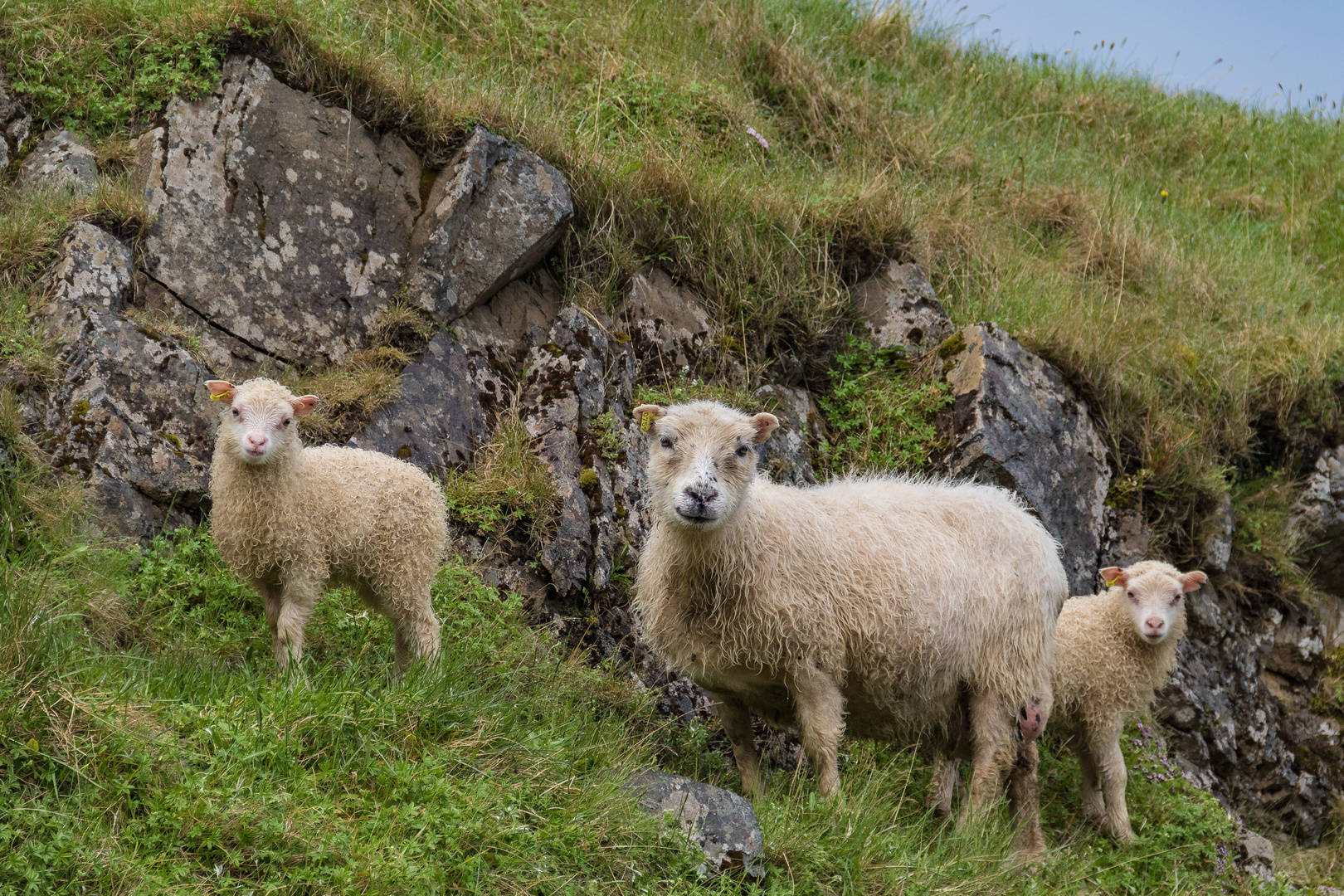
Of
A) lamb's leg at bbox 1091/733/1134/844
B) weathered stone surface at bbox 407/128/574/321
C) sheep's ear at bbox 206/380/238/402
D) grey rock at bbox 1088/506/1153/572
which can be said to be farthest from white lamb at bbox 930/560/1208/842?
sheep's ear at bbox 206/380/238/402

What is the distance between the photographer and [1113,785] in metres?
6.92

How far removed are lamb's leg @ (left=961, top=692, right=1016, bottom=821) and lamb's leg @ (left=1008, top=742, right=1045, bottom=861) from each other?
0.66 feet

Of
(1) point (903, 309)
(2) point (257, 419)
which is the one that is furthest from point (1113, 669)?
(2) point (257, 419)

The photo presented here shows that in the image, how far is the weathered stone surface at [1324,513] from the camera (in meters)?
9.58

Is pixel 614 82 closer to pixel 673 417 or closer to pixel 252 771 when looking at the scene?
pixel 673 417

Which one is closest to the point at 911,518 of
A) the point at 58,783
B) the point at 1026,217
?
the point at 58,783

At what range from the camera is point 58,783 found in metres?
3.59

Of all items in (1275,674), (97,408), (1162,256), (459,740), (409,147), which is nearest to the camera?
(459,740)

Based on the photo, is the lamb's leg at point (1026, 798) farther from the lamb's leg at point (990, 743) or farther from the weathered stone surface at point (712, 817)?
the weathered stone surface at point (712, 817)

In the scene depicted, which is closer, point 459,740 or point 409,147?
point 459,740

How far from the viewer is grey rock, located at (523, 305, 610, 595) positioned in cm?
664

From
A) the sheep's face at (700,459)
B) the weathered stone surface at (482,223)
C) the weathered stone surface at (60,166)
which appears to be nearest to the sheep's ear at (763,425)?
the sheep's face at (700,459)

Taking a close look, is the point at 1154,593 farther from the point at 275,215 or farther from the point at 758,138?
the point at 275,215

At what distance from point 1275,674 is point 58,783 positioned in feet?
30.7
